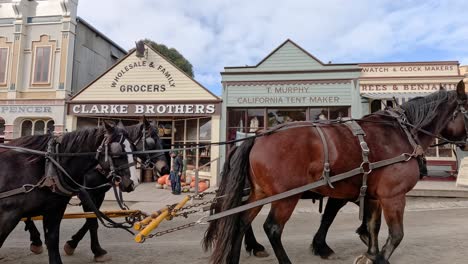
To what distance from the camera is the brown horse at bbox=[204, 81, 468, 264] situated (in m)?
3.43

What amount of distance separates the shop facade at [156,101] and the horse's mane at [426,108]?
33.1 ft

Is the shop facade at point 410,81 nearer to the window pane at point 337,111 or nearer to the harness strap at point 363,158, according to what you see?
the window pane at point 337,111

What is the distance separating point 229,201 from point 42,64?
50.1 feet

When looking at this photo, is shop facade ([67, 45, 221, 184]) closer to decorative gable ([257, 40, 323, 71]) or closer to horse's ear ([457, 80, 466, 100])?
decorative gable ([257, 40, 323, 71])

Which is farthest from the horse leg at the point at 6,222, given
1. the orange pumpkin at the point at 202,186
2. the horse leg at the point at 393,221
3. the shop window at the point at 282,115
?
the shop window at the point at 282,115

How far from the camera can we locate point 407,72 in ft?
43.9

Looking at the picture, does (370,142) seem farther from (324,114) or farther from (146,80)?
(146,80)

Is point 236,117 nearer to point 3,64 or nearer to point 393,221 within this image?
point 393,221

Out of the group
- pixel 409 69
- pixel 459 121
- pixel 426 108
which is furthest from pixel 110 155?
pixel 409 69

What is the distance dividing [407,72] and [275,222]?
496 inches

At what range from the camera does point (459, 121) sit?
12.8 ft

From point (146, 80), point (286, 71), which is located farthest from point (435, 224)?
point (146, 80)

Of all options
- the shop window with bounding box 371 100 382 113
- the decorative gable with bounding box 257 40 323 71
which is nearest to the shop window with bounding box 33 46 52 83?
the decorative gable with bounding box 257 40 323 71

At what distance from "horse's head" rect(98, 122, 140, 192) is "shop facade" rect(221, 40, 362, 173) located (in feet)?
31.5
